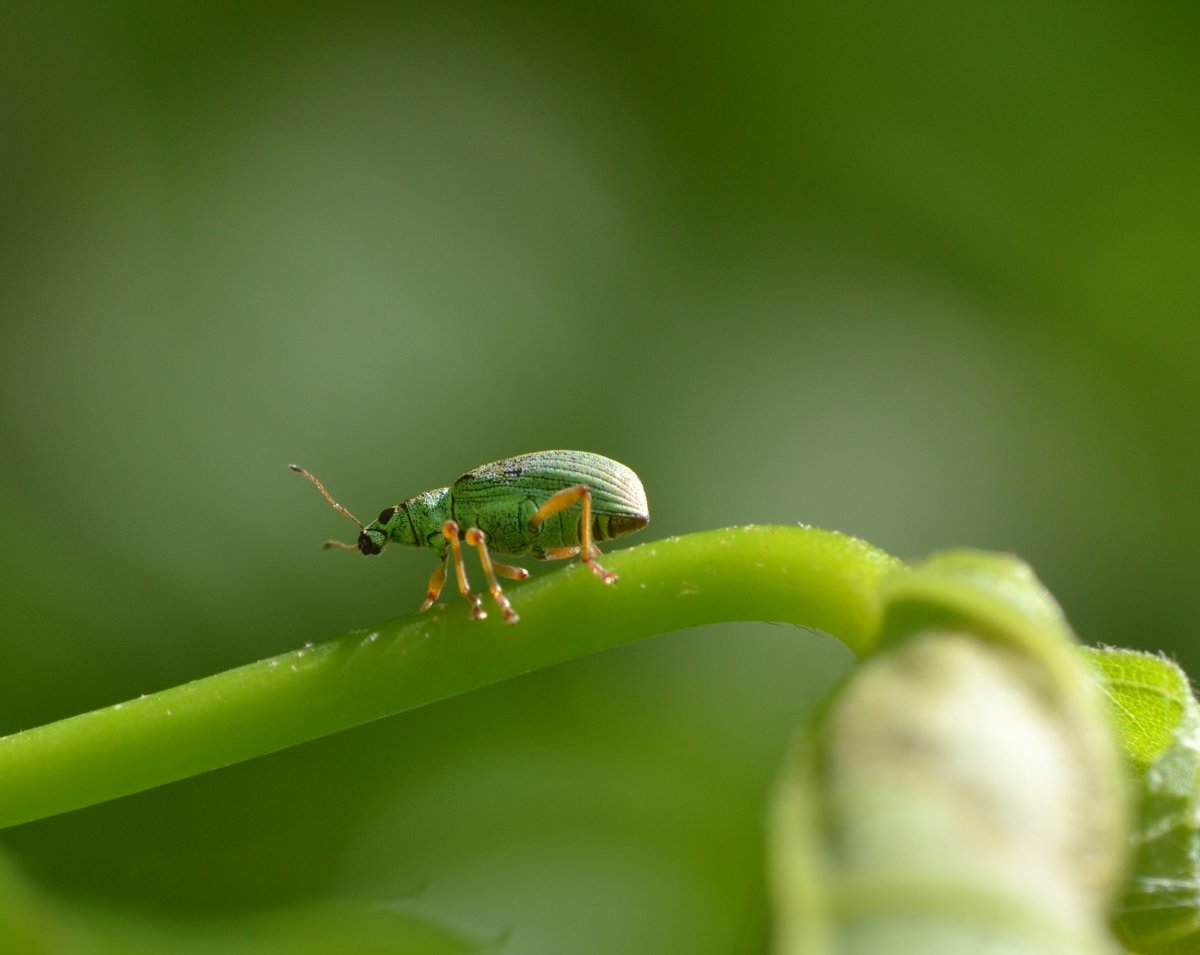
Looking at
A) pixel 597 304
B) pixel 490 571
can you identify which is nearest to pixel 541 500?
pixel 490 571

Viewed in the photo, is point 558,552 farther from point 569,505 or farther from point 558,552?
point 569,505

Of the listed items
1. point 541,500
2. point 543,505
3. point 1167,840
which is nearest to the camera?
point 1167,840

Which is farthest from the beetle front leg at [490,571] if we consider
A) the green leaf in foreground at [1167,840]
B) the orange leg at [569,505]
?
the green leaf in foreground at [1167,840]

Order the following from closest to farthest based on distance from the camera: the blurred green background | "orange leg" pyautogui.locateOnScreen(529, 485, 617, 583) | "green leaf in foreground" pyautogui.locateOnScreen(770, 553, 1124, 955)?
1. "green leaf in foreground" pyautogui.locateOnScreen(770, 553, 1124, 955)
2. "orange leg" pyautogui.locateOnScreen(529, 485, 617, 583)
3. the blurred green background

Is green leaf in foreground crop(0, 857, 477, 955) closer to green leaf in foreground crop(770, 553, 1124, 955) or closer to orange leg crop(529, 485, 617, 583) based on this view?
orange leg crop(529, 485, 617, 583)

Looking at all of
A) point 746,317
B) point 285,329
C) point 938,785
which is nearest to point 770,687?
point 746,317

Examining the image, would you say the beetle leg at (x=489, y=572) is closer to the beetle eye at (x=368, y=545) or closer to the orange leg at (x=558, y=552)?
the orange leg at (x=558, y=552)

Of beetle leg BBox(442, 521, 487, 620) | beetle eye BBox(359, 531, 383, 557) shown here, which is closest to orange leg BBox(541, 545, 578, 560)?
beetle leg BBox(442, 521, 487, 620)
